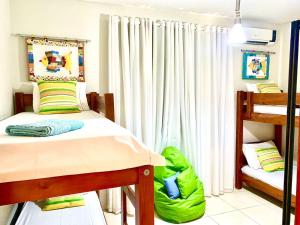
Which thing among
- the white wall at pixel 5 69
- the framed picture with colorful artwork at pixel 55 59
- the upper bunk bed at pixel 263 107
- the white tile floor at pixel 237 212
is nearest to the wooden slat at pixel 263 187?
the white tile floor at pixel 237 212

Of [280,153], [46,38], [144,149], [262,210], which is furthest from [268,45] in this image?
[144,149]

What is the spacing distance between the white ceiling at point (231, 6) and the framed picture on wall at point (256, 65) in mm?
510

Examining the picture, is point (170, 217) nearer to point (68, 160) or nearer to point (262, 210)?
point (262, 210)

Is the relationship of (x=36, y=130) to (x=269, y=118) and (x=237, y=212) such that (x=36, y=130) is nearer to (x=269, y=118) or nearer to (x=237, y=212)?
(x=237, y=212)

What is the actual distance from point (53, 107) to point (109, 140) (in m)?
1.37

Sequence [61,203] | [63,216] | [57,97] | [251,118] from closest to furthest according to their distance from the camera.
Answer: [63,216] → [61,203] → [57,97] → [251,118]

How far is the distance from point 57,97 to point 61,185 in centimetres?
145

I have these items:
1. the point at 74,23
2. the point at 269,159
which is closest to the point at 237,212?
the point at 269,159

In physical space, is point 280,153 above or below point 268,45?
below

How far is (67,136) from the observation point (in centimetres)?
100

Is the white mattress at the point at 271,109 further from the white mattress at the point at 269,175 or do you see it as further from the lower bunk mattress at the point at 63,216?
the lower bunk mattress at the point at 63,216

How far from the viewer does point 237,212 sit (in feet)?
8.51

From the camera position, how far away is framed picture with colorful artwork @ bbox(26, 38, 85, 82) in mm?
2385

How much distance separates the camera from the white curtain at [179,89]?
2617 mm
